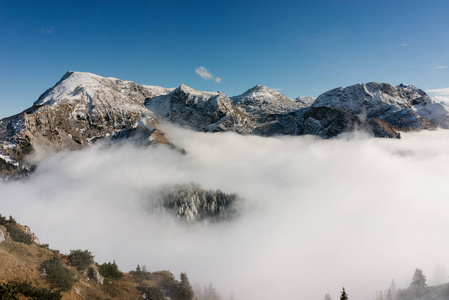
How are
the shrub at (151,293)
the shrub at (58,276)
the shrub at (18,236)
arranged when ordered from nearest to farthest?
the shrub at (58,276) < the shrub at (18,236) < the shrub at (151,293)

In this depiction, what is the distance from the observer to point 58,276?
32.9 m

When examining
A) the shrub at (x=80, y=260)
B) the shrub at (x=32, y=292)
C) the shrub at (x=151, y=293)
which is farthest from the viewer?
the shrub at (x=151, y=293)

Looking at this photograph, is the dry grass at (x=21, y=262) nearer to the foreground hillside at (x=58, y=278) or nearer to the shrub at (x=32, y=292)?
the foreground hillside at (x=58, y=278)

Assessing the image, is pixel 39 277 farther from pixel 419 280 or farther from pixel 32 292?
pixel 419 280

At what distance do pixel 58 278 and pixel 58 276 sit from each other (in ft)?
1.07

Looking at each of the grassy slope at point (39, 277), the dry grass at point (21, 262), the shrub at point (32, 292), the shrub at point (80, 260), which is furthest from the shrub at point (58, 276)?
the shrub at point (80, 260)

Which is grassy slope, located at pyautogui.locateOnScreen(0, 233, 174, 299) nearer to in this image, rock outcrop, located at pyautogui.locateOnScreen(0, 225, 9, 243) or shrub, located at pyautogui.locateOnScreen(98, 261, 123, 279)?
rock outcrop, located at pyautogui.locateOnScreen(0, 225, 9, 243)

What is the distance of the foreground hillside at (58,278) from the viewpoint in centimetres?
2817

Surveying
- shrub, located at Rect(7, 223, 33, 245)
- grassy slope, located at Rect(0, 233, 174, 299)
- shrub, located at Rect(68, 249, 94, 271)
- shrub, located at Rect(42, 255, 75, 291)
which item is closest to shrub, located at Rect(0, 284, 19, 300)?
grassy slope, located at Rect(0, 233, 174, 299)

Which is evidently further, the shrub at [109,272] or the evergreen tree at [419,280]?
the evergreen tree at [419,280]

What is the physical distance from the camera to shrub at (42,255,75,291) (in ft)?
106

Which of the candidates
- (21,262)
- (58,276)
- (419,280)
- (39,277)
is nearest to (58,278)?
(58,276)

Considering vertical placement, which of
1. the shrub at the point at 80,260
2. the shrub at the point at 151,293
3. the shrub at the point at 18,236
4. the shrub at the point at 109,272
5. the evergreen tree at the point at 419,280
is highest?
the shrub at the point at 18,236

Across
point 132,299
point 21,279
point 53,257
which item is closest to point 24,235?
point 53,257
